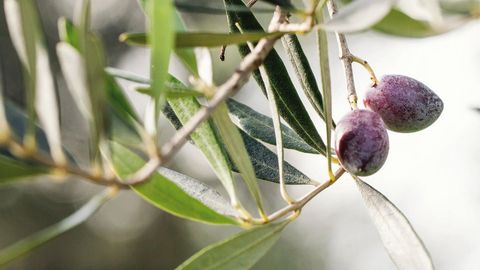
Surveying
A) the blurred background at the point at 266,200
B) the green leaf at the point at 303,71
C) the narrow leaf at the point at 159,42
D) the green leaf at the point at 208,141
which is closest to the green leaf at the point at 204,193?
the green leaf at the point at 208,141

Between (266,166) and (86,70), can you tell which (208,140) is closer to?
(266,166)

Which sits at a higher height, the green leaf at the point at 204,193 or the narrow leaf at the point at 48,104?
the narrow leaf at the point at 48,104

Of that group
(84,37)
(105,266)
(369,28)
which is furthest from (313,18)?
(105,266)

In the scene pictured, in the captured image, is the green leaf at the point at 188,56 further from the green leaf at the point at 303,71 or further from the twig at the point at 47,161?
the green leaf at the point at 303,71

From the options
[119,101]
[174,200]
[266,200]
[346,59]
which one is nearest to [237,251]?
[174,200]

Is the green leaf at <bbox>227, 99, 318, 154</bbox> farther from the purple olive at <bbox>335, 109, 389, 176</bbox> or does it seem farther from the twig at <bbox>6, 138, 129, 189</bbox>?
the twig at <bbox>6, 138, 129, 189</bbox>

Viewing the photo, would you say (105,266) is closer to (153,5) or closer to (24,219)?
(24,219)

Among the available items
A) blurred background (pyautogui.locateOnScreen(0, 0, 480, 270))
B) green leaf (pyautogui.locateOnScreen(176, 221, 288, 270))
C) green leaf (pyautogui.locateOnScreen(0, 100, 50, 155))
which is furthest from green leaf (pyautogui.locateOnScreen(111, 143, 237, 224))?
blurred background (pyautogui.locateOnScreen(0, 0, 480, 270))

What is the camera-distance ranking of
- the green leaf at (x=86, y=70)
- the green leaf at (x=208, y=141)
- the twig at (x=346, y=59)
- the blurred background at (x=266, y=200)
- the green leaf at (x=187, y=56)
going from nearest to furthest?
the green leaf at (x=86, y=70), the green leaf at (x=187, y=56), the green leaf at (x=208, y=141), the twig at (x=346, y=59), the blurred background at (x=266, y=200)
